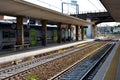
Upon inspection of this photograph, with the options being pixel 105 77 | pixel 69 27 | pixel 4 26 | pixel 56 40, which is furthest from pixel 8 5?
pixel 69 27

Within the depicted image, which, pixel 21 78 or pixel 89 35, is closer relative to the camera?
pixel 21 78

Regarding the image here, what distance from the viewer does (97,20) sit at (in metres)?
83.1

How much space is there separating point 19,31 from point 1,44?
3310 mm

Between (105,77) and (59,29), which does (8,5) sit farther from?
(59,29)

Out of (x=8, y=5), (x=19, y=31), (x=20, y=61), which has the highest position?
(x=8, y=5)

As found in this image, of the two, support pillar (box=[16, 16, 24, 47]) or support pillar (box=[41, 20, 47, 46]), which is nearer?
support pillar (box=[16, 16, 24, 47])

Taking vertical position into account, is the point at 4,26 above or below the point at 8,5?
below

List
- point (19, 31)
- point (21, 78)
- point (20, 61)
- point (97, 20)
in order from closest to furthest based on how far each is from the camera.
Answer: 1. point (21, 78)
2. point (20, 61)
3. point (19, 31)
4. point (97, 20)

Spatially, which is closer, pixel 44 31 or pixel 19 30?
pixel 19 30

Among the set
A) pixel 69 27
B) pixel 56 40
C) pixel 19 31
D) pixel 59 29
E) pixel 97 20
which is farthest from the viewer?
pixel 97 20

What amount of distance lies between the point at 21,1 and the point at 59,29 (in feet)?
90.2

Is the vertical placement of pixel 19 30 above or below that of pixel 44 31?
above

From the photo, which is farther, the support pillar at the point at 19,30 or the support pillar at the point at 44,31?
the support pillar at the point at 44,31

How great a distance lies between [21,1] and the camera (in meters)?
20.7
